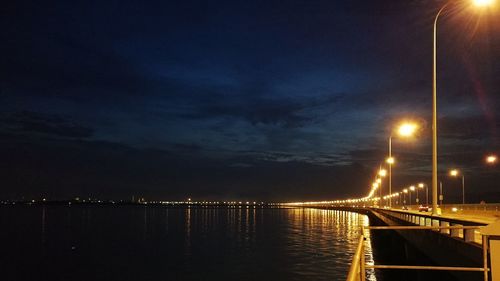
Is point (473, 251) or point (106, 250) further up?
point (473, 251)

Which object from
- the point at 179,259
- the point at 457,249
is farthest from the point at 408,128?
the point at 179,259

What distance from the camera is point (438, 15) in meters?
28.4

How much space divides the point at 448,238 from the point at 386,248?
33201 mm

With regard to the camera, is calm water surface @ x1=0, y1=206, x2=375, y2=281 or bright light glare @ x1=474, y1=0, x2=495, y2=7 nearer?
bright light glare @ x1=474, y1=0, x2=495, y2=7

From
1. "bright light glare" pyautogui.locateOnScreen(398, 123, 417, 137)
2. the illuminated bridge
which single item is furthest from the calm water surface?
the illuminated bridge

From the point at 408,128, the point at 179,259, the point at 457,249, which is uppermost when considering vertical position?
the point at 408,128

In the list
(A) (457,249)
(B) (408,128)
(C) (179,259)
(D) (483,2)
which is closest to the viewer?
(A) (457,249)

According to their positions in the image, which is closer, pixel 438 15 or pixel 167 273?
pixel 438 15

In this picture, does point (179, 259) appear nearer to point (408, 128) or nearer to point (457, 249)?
point (408, 128)

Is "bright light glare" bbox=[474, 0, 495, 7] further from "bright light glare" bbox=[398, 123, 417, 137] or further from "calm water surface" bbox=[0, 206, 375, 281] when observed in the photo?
"calm water surface" bbox=[0, 206, 375, 281]

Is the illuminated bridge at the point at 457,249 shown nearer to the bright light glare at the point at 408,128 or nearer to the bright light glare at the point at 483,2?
the bright light glare at the point at 483,2

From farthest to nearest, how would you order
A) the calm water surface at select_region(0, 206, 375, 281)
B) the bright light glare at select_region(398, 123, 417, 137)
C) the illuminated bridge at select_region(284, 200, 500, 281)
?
the calm water surface at select_region(0, 206, 375, 281) < the bright light glare at select_region(398, 123, 417, 137) < the illuminated bridge at select_region(284, 200, 500, 281)

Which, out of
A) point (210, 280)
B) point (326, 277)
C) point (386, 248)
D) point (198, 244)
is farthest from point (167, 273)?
point (198, 244)

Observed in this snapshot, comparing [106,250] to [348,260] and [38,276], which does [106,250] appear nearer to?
[38,276]
